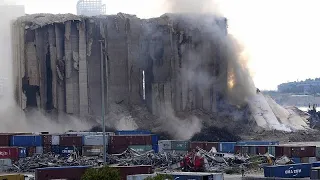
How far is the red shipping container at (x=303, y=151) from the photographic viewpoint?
3550 inches

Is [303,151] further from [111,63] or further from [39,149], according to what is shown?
[111,63]

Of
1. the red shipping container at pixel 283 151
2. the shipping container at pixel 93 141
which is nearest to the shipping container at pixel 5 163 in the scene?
the shipping container at pixel 93 141

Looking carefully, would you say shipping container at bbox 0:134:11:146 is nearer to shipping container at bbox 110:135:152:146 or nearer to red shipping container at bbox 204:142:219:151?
shipping container at bbox 110:135:152:146

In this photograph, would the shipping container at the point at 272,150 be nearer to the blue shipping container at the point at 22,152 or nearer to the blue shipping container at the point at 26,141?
the blue shipping container at the point at 26,141

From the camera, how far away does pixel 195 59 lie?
14250cm

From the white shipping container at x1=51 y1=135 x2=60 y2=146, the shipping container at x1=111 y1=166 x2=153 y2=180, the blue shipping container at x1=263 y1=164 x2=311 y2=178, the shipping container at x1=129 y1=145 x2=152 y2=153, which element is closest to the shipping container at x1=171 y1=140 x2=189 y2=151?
the shipping container at x1=129 y1=145 x2=152 y2=153

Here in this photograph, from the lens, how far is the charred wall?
13925 centimetres

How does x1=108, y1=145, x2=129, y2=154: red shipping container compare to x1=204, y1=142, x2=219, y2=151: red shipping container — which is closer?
x1=108, y1=145, x2=129, y2=154: red shipping container

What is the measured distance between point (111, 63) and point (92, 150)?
44.1m

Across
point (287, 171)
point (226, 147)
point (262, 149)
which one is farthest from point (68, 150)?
point (287, 171)

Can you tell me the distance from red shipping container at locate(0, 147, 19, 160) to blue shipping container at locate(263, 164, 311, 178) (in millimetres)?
34739

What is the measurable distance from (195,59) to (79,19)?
20037 mm

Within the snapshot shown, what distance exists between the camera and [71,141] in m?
100

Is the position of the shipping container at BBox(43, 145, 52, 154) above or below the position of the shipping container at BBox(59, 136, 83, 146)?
below
